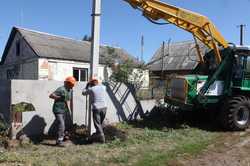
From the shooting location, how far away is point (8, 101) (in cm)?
947

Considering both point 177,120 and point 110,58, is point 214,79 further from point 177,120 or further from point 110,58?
point 110,58

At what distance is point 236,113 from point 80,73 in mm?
13792

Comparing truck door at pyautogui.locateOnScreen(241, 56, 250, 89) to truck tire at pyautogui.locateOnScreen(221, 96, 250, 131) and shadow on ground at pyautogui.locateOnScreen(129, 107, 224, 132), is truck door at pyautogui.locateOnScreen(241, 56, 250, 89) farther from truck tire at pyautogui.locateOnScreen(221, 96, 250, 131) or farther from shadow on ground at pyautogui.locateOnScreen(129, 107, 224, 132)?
shadow on ground at pyautogui.locateOnScreen(129, 107, 224, 132)

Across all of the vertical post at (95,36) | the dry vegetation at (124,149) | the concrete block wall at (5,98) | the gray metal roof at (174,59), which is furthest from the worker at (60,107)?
the gray metal roof at (174,59)

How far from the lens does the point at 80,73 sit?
77.2ft

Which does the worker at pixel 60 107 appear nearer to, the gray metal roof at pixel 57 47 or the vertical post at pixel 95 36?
the vertical post at pixel 95 36

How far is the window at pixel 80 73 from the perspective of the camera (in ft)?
76.6

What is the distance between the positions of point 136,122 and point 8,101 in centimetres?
460

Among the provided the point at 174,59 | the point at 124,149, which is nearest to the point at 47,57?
the point at 124,149

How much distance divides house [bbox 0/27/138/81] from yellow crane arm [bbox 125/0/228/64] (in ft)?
36.6

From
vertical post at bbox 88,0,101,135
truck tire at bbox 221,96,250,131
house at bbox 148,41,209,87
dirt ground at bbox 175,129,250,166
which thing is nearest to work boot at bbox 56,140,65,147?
vertical post at bbox 88,0,101,135

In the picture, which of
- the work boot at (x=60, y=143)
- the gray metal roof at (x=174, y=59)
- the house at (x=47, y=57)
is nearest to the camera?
the work boot at (x=60, y=143)

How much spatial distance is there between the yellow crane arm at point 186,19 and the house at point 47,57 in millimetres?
11147

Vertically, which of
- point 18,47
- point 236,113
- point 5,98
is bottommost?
point 236,113
